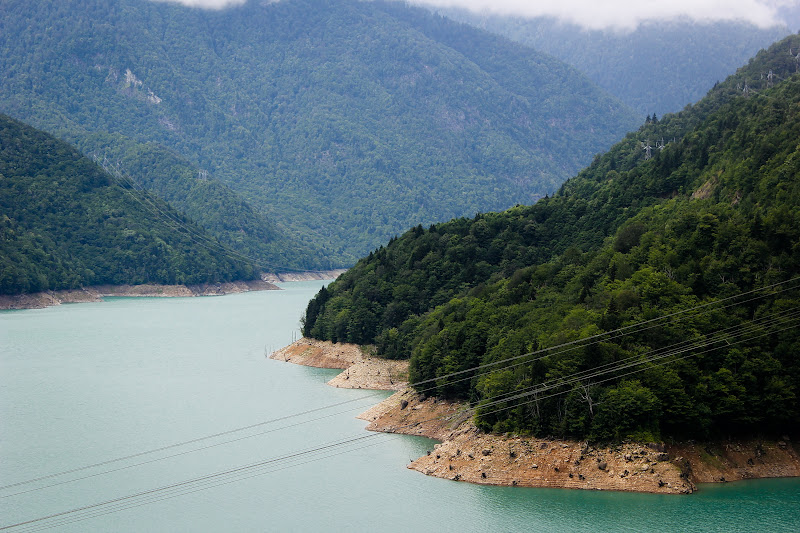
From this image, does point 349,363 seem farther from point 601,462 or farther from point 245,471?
point 601,462

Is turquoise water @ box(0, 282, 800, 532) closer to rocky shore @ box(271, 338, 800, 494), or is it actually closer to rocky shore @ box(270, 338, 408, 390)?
rocky shore @ box(271, 338, 800, 494)

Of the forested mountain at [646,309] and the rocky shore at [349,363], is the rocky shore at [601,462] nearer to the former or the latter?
the forested mountain at [646,309]

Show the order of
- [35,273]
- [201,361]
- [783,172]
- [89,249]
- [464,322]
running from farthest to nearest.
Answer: [89,249] < [35,273] < [201,361] < [464,322] < [783,172]

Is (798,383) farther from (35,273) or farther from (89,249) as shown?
(89,249)

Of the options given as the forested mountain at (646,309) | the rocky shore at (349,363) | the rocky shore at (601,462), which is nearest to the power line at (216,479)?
the forested mountain at (646,309)

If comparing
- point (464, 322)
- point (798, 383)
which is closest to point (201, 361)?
point (464, 322)

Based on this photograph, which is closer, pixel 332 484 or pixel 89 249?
pixel 332 484

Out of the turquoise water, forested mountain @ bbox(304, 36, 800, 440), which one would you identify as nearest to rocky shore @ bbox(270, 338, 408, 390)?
forested mountain @ bbox(304, 36, 800, 440)
